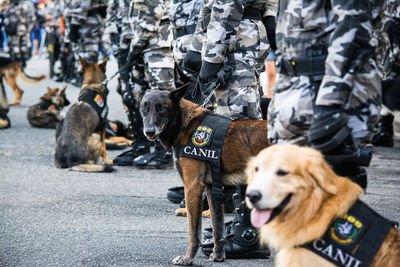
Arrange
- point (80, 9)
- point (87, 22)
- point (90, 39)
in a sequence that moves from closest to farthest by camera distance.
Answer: point (80, 9) → point (87, 22) → point (90, 39)

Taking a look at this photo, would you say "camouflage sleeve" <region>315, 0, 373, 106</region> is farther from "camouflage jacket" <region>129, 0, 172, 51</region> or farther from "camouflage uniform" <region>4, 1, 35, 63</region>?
"camouflage uniform" <region>4, 1, 35, 63</region>

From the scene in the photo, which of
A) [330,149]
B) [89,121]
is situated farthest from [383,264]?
[89,121]

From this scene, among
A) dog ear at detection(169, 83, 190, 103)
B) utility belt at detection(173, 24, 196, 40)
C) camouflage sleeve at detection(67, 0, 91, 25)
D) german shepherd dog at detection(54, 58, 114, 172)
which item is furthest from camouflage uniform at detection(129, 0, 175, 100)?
camouflage sleeve at detection(67, 0, 91, 25)

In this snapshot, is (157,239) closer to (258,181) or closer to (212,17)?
(212,17)

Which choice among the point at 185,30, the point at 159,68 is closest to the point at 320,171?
the point at 185,30

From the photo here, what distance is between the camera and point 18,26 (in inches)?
822

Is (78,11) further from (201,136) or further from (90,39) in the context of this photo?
(201,136)

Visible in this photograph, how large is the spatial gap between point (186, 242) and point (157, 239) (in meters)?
0.26

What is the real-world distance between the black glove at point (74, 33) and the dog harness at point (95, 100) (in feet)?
13.2

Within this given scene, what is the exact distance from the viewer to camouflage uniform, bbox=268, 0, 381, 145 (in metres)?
3.20

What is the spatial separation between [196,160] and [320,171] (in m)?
1.77

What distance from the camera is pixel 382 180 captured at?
7.89 metres

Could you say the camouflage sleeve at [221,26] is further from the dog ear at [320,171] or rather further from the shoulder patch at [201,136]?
the dog ear at [320,171]

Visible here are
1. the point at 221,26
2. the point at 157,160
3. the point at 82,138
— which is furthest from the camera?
the point at 157,160
